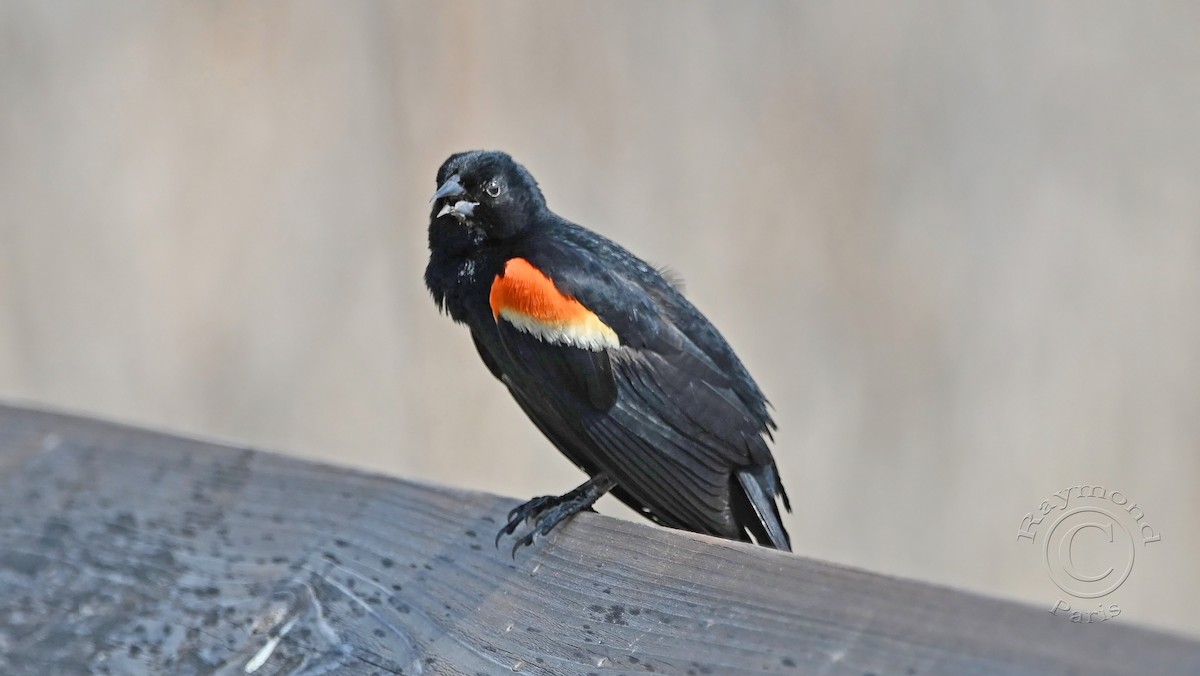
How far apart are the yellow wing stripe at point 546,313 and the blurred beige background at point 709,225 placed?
1.58 m

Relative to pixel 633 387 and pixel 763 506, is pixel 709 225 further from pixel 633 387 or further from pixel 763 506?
pixel 763 506

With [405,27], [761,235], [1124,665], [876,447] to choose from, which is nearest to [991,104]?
[761,235]

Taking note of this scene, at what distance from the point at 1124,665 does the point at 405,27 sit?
385cm

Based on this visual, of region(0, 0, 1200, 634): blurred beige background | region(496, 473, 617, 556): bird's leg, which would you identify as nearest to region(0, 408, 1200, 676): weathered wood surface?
region(496, 473, 617, 556): bird's leg

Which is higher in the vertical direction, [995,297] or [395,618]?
[995,297]

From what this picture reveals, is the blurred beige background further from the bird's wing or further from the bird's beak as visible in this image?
→ the bird's wing

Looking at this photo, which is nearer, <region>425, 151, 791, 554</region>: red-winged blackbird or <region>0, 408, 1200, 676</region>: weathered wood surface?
<region>0, 408, 1200, 676</region>: weathered wood surface

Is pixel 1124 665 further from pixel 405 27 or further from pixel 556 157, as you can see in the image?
pixel 405 27

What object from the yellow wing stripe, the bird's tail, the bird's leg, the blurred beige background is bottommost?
the bird's leg

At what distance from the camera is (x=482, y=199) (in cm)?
249

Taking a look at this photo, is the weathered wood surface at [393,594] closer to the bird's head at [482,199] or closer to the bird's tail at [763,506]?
the bird's tail at [763,506]

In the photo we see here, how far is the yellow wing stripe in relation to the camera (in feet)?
7.22

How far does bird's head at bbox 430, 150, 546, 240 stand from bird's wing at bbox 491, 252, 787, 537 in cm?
23

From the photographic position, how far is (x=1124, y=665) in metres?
0.92
